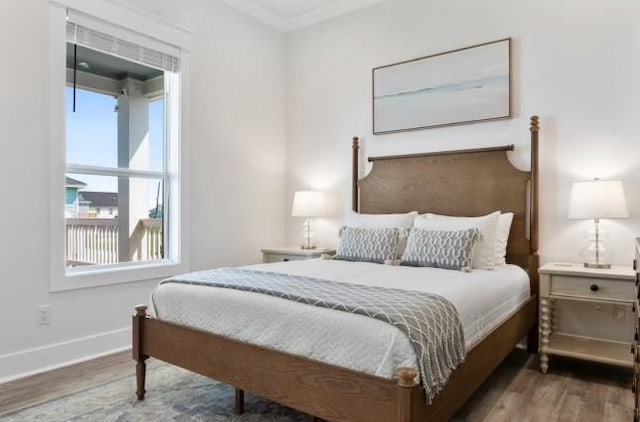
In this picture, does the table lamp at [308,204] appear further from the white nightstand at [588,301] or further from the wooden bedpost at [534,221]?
the white nightstand at [588,301]

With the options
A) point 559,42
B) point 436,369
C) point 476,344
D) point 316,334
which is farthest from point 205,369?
point 559,42

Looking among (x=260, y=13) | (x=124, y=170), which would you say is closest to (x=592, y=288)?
(x=124, y=170)

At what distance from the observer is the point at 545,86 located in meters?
3.22

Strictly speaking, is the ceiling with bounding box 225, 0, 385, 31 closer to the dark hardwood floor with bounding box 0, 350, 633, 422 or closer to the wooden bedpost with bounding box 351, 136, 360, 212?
the wooden bedpost with bounding box 351, 136, 360, 212

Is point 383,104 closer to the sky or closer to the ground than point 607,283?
closer to the sky

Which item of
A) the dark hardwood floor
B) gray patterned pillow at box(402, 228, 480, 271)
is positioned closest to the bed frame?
the dark hardwood floor

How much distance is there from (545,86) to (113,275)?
11.7 ft

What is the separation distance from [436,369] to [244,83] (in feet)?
11.4

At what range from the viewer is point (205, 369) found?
2.12 meters

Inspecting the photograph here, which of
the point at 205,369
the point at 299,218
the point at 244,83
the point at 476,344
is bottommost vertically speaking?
the point at 205,369

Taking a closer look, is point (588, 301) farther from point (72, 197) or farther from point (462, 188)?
point (72, 197)

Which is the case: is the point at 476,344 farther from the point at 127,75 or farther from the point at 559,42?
the point at 127,75

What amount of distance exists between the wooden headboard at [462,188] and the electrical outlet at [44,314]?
2.61 m

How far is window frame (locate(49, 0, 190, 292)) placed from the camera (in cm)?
289
